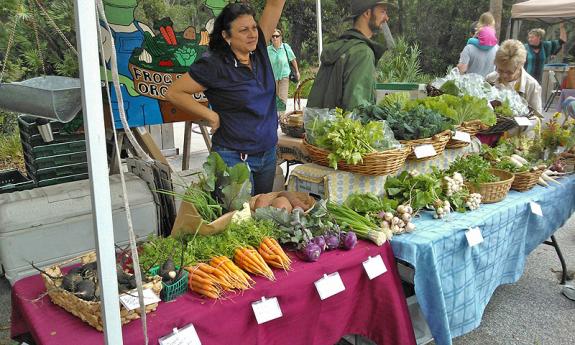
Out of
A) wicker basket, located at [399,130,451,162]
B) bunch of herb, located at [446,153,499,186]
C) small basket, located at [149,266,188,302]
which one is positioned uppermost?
wicker basket, located at [399,130,451,162]

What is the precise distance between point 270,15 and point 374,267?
5.45 ft

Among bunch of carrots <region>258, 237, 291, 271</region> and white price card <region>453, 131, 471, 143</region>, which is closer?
bunch of carrots <region>258, 237, 291, 271</region>

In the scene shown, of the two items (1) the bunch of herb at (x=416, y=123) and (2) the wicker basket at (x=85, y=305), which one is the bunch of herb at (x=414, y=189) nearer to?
(1) the bunch of herb at (x=416, y=123)

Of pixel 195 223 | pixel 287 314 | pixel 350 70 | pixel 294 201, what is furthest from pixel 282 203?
pixel 350 70

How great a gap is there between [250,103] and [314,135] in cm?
41

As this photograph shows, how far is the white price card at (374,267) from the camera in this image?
1882 mm

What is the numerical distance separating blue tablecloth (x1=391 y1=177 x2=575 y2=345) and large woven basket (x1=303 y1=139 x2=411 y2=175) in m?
0.32

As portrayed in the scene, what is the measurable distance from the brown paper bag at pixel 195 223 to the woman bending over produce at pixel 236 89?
0.73 meters

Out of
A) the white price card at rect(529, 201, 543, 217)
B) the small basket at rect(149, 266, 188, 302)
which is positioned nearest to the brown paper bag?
the small basket at rect(149, 266, 188, 302)

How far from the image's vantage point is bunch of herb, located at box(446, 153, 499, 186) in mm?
2529

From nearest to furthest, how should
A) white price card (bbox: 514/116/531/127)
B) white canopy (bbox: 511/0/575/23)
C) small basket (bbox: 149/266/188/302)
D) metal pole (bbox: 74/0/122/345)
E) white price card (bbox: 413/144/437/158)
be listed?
metal pole (bbox: 74/0/122/345)
small basket (bbox: 149/266/188/302)
white price card (bbox: 413/144/437/158)
white price card (bbox: 514/116/531/127)
white canopy (bbox: 511/0/575/23)

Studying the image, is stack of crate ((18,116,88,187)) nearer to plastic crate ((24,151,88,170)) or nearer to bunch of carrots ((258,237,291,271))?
plastic crate ((24,151,88,170))

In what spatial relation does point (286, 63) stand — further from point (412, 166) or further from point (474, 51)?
point (412, 166)

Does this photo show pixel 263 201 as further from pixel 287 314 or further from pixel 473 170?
pixel 473 170
